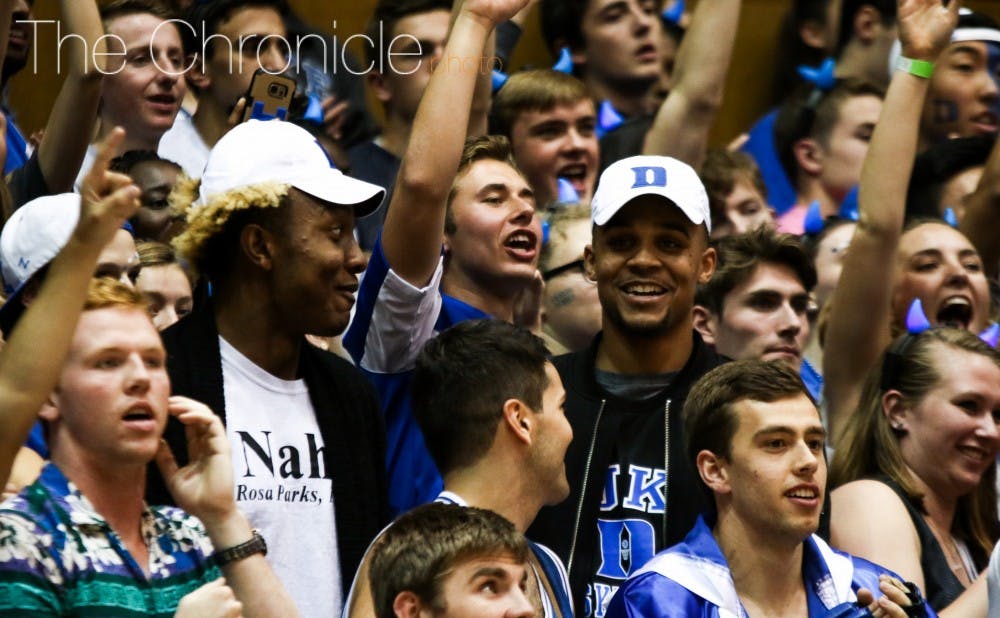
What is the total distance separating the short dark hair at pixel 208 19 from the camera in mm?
6035

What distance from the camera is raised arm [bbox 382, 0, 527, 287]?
13.8 feet

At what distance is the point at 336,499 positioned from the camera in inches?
155

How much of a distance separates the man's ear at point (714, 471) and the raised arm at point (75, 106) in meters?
1.95

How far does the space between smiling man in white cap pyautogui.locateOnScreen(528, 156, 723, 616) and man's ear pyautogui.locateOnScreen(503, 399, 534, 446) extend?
359 mm

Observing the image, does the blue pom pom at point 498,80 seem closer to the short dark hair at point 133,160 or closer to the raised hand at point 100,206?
the short dark hair at point 133,160

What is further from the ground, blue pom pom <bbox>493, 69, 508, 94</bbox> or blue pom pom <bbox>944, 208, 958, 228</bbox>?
blue pom pom <bbox>493, 69, 508, 94</bbox>

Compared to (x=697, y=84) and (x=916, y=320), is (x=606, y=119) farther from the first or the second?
(x=916, y=320)

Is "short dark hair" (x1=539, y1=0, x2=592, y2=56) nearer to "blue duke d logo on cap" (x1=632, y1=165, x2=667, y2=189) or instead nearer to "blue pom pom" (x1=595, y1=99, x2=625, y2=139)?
"blue pom pom" (x1=595, y1=99, x2=625, y2=139)

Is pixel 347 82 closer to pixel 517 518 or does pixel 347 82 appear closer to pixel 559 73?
pixel 559 73

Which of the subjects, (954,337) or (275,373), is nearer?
(275,373)

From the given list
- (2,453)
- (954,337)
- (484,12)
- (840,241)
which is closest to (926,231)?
(840,241)

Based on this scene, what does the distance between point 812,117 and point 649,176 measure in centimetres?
316

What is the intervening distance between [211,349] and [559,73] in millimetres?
2840

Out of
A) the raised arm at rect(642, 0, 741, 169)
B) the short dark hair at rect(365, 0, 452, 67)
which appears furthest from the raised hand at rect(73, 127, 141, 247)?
the short dark hair at rect(365, 0, 452, 67)
